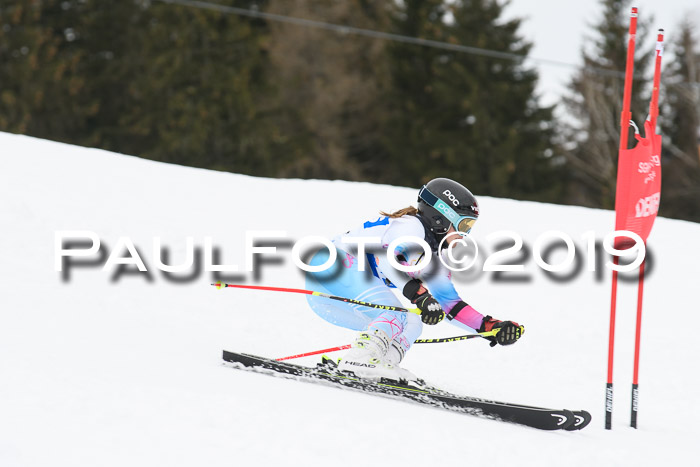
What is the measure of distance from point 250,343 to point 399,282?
2.16 metres

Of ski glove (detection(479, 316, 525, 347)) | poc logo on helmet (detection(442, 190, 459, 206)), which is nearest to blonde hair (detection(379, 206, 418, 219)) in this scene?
poc logo on helmet (detection(442, 190, 459, 206))

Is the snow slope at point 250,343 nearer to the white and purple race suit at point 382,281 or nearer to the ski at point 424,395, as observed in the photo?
the ski at point 424,395

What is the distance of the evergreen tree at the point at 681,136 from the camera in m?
24.6

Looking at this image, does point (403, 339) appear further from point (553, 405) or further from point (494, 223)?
point (494, 223)

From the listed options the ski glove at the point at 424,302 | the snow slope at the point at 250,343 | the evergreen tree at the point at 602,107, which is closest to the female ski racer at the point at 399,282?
the ski glove at the point at 424,302

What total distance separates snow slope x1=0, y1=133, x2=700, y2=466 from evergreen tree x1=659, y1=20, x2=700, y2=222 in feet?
48.1

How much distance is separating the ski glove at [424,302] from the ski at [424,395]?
22.5 inches

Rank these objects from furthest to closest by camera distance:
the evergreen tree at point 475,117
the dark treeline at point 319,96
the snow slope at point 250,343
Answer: the evergreen tree at point 475,117
the dark treeline at point 319,96
the snow slope at point 250,343

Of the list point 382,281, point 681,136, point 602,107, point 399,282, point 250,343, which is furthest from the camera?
point 681,136

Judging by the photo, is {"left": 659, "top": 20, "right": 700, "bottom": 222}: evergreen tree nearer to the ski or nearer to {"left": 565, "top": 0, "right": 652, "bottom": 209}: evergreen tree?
{"left": 565, "top": 0, "right": 652, "bottom": 209}: evergreen tree

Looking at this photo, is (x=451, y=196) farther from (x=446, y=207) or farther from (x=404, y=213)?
(x=404, y=213)

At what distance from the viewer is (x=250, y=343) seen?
658 cm

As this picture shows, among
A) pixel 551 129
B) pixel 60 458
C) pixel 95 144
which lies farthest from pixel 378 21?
pixel 60 458

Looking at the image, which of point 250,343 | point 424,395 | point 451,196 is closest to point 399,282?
point 451,196
